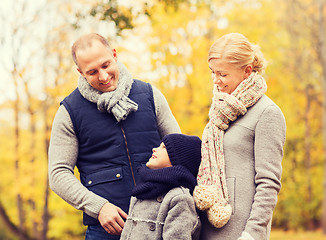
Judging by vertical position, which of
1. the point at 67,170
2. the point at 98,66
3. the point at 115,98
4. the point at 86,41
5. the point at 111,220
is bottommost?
the point at 111,220

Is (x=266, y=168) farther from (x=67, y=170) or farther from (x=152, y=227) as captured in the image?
(x=67, y=170)

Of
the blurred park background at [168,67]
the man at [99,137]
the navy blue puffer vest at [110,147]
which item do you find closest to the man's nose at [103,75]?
the man at [99,137]

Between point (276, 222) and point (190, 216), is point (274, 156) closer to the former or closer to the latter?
point (190, 216)

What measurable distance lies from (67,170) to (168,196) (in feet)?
2.60

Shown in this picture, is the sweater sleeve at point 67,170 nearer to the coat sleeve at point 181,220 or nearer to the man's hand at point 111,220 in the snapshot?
the man's hand at point 111,220

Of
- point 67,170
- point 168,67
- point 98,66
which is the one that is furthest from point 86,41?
point 168,67

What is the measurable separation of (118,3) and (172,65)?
3.86m

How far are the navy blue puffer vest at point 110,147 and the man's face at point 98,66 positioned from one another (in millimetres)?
168

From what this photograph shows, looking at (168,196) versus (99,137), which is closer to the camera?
(168,196)

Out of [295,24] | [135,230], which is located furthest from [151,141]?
[295,24]

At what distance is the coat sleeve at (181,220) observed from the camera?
223 cm

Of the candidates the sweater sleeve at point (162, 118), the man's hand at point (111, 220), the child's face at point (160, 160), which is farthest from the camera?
the sweater sleeve at point (162, 118)

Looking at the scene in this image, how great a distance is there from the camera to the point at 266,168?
2.24 metres

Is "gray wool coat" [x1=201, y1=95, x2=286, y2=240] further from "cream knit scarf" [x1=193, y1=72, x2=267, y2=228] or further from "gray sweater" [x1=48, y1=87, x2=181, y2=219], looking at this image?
"gray sweater" [x1=48, y1=87, x2=181, y2=219]
